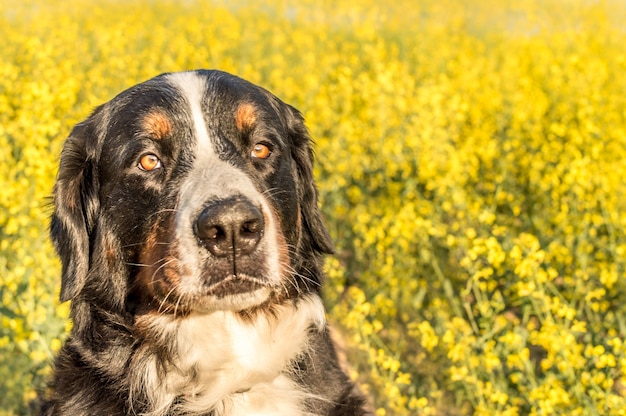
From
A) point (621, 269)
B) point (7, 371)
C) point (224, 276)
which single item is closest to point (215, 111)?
point (224, 276)

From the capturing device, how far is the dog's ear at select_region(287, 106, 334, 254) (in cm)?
349

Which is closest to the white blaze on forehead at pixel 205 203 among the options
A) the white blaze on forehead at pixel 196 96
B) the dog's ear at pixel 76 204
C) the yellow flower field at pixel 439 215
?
the white blaze on forehead at pixel 196 96

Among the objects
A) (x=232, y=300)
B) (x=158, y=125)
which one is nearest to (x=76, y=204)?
(x=158, y=125)

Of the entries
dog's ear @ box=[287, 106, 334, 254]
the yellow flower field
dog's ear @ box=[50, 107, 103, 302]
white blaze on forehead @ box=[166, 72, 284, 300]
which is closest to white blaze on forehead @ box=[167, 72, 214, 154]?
white blaze on forehead @ box=[166, 72, 284, 300]

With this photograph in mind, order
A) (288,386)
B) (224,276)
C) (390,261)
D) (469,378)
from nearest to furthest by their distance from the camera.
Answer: (224,276), (288,386), (469,378), (390,261)

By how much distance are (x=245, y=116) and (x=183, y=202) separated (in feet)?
1.67

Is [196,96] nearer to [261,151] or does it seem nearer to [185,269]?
[261,151]

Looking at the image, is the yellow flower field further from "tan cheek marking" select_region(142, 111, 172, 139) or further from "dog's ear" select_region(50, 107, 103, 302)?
"tan cheek marking" select_region(142, 111, 172, 139)

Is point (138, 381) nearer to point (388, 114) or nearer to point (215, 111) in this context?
point (215, 111)

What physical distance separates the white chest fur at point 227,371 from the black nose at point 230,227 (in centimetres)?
38

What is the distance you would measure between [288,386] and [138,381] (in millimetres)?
580

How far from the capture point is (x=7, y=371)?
4.79 metres

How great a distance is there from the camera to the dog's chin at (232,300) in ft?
9.28

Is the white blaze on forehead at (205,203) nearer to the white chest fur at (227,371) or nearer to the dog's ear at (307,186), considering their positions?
the white chest fur at (227,371)
